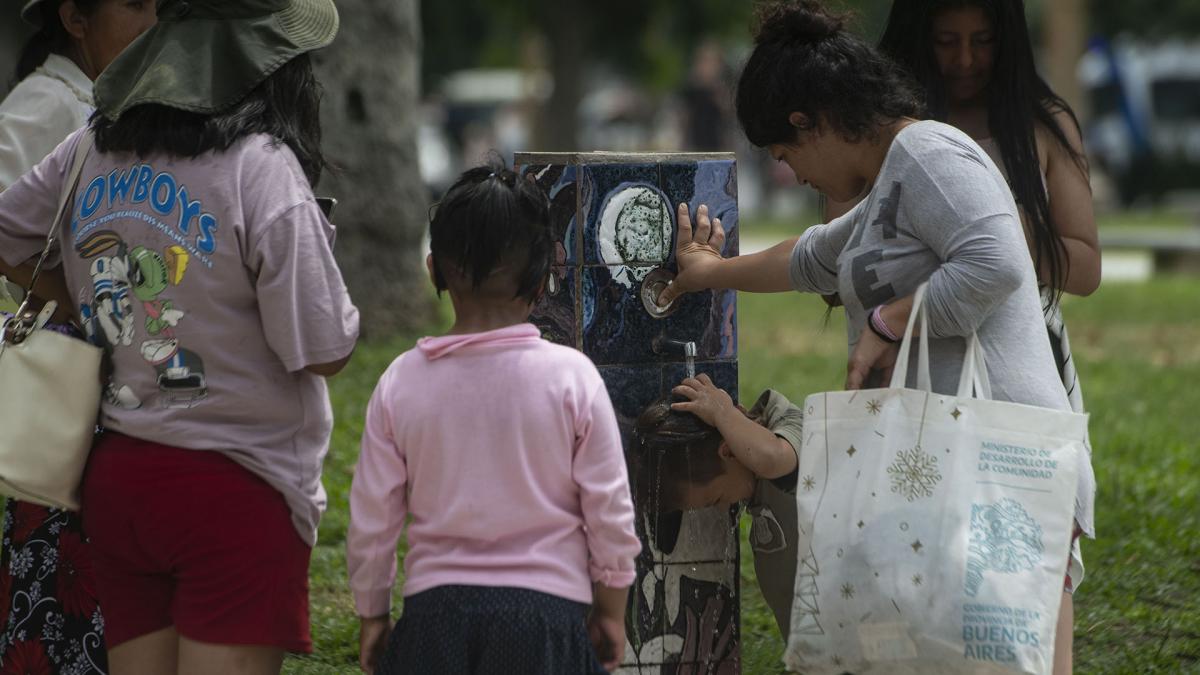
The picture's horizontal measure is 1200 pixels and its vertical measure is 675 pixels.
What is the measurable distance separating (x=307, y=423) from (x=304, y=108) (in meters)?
0.59

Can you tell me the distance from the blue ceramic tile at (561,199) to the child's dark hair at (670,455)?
1.27 ft

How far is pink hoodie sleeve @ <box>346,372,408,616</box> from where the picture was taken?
9.14 feet

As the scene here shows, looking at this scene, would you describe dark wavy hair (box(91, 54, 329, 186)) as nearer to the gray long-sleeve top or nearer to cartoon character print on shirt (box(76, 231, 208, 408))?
cartoon character print on shirt (box(76, 231, 208, 408))

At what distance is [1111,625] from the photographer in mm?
4750

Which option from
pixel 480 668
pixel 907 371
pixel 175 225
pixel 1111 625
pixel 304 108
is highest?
pixel 304 108

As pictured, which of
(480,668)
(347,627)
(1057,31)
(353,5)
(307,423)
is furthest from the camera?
(1057,31)

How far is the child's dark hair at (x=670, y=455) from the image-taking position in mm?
3367

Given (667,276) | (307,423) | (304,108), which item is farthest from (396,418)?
(667,276)

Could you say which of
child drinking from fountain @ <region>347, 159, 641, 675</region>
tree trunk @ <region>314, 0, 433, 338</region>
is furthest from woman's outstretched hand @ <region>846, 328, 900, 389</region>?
tree trunk @ <region>314, 0, 433, 338</region>

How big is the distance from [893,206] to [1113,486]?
354cm

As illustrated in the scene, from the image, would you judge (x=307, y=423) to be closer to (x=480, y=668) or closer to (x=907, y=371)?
(x=480, y=668)

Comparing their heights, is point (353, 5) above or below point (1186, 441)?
above

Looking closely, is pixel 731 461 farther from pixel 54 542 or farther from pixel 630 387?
pixel 54 542

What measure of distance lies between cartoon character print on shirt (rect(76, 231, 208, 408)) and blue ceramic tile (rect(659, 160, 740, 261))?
113 cm
